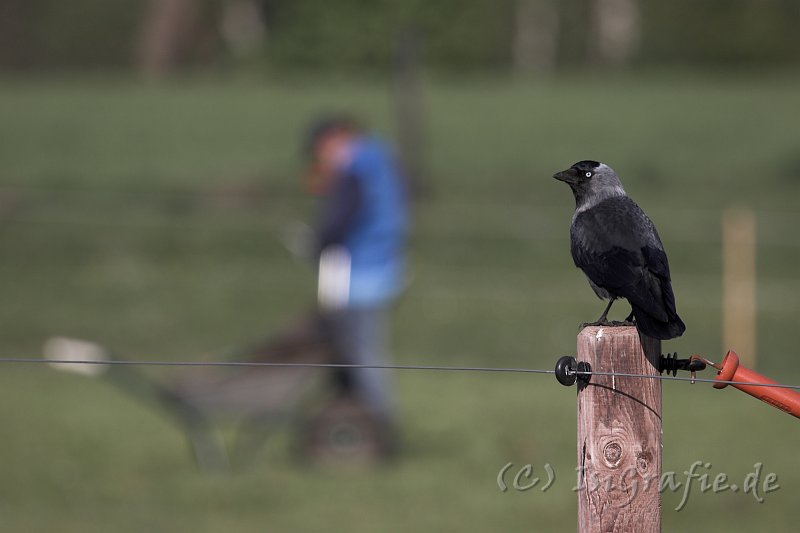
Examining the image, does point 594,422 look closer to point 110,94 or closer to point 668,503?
point 668,503

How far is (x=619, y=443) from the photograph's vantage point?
348 centimetres

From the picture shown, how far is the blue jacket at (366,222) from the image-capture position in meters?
10.3

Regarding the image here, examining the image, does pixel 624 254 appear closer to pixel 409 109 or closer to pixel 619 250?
pixel 619 250

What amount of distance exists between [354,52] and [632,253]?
1562 inches

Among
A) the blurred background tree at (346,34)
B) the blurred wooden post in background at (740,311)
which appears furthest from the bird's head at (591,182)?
the blurred background tree at (346,34)

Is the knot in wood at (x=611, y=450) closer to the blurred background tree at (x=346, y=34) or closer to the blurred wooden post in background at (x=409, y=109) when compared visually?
the blurred wooden post in background at (x=409, y=109)

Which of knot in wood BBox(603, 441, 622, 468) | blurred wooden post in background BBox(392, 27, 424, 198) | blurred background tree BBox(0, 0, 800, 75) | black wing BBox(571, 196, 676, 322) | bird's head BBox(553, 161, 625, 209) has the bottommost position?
knot in wood BBox(603, 441, 622, 468)

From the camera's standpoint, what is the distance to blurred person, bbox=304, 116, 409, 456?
1024 cm

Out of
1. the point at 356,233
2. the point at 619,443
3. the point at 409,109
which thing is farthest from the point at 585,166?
the point at 409,109

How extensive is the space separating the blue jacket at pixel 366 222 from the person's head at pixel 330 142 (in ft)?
0.23

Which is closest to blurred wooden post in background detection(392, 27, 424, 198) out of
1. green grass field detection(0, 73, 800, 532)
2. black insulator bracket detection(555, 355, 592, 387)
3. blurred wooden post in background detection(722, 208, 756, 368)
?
green grass field detection(0, 73, 800, 532)

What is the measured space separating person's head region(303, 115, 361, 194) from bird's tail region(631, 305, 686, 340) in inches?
266

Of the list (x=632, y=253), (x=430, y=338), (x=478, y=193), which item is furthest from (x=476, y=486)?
(x=478, y=193)

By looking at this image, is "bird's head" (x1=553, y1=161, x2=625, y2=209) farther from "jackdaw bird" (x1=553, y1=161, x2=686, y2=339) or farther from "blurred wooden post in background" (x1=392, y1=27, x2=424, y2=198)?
"blurred wooden post in background" (x1=392, y1=27, x2=424, y2=198)
